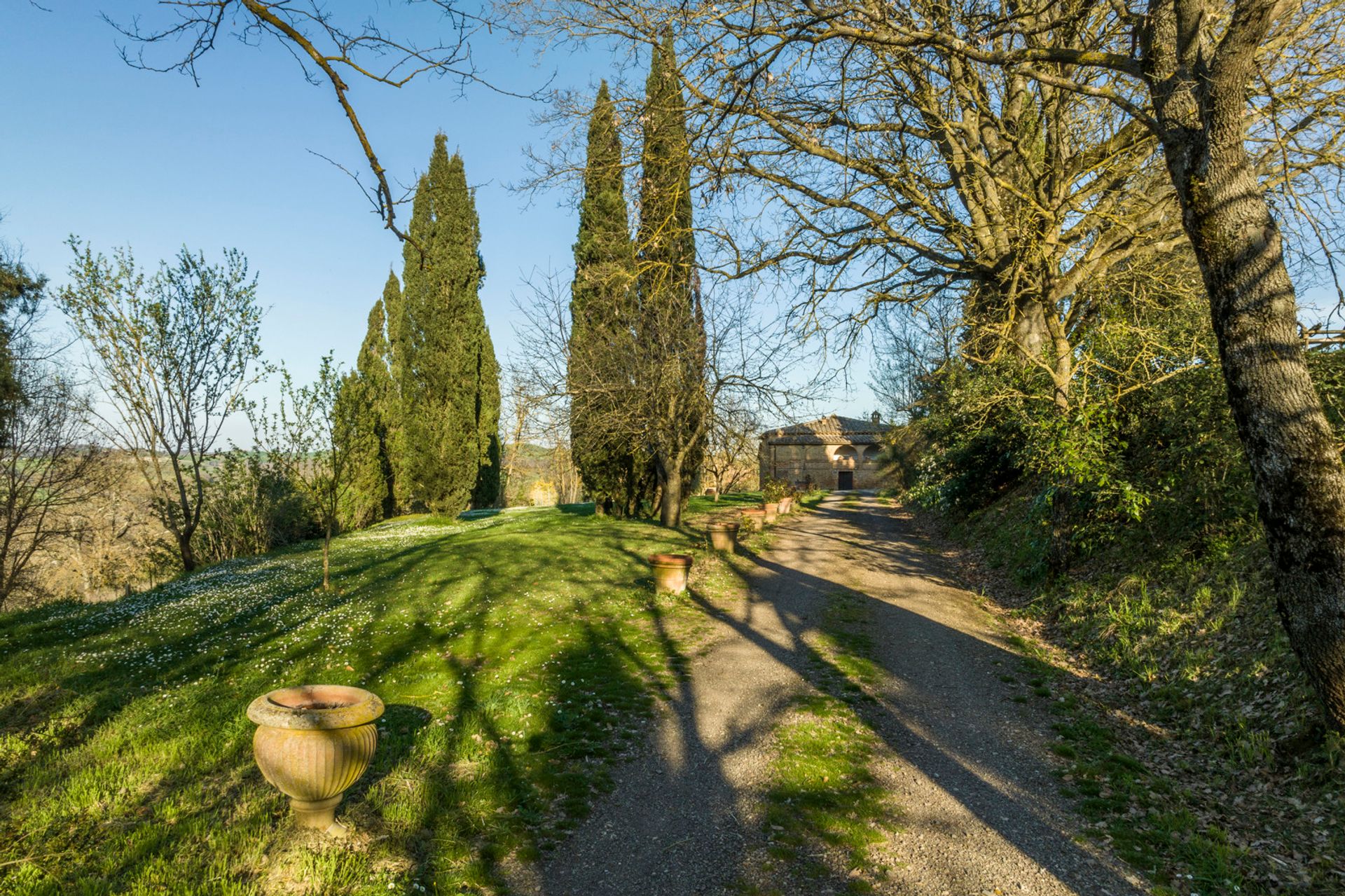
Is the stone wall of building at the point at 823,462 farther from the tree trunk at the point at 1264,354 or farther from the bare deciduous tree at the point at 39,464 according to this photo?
the tree trunk at the point at 1264,354

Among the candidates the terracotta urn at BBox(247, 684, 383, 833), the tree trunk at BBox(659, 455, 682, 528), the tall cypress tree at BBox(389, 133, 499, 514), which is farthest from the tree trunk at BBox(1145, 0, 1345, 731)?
the tall cypress tree at BBox(389, 133, 499, 514)

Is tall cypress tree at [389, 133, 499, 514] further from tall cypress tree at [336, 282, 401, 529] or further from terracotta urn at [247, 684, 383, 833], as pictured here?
terracotta urn at [247, 684, 383, 833]

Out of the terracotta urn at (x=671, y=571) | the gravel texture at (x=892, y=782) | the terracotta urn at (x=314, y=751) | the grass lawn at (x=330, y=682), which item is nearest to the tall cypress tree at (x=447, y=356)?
the grass lawn at (x=330, y=682)

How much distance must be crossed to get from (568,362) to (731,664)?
1380cm

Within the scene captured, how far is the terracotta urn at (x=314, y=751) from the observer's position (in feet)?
12.8

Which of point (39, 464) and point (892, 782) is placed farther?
point (39, 464)

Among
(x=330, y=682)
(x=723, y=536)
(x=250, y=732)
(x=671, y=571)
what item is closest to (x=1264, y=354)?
(x=671, y=571)

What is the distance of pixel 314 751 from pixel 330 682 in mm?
3473

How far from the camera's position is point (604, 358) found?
1909cm

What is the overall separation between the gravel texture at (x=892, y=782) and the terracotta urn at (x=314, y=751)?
4.07 feet

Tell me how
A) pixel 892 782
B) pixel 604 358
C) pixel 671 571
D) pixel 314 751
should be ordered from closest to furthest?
pixel 314 751 < pixel 892 782 < pixel 671 571 < pixel 604 358

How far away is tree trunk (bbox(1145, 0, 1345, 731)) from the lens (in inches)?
178

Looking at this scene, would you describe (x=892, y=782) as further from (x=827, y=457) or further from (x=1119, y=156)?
(x=827, y=457)

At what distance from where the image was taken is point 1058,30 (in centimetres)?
881
